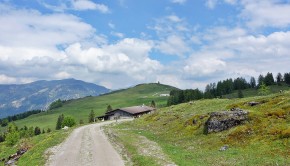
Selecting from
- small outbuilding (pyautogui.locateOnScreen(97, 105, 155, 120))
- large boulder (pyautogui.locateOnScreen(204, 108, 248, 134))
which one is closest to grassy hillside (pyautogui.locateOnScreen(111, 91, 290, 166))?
large boulder (pyautogui.locateOnScreen(204, 108, 248, 134))

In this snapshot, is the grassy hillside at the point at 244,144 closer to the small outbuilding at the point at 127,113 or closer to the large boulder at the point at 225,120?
the large boulder at the point at 225,120

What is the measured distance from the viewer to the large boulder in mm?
48156

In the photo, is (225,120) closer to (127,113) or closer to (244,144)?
(244,144)

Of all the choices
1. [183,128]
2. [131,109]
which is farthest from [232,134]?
[131,109]

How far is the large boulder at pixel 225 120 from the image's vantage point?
48156 mm

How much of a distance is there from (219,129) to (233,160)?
1865cm

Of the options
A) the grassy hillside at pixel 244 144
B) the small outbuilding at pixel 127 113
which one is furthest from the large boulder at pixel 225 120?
the small outbuilding at pixel 127 113

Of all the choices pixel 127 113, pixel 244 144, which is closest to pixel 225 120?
pixel 244 144

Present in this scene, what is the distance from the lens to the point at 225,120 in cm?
4975

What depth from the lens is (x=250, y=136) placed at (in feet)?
133

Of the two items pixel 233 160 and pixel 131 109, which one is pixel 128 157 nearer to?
pixel 233 160

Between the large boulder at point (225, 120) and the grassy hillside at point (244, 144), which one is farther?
the large boulder at point (225, 120)

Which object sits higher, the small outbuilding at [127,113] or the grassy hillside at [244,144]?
the small outbuilding at [127,113]

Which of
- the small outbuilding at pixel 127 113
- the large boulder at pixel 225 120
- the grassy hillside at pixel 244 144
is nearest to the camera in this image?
the grassy hillside at pixel 244 144
